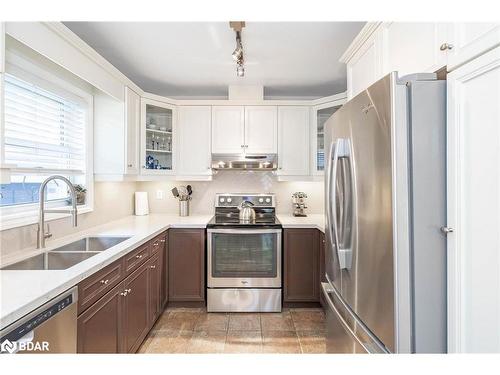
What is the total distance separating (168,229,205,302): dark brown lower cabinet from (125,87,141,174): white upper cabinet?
77 centimetres

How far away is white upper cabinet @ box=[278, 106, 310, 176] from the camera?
120 inches

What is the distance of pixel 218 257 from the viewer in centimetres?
266

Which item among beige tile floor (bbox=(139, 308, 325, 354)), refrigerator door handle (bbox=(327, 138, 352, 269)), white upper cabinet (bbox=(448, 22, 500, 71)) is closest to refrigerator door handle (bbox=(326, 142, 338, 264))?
refrigerator door handle (bbox=(327, 138, 352, 269))

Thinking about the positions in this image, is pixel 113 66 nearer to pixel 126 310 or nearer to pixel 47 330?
pixel 126 310

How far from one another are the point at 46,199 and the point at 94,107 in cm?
96

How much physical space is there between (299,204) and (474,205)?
7.73 ft

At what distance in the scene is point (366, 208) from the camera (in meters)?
1.18

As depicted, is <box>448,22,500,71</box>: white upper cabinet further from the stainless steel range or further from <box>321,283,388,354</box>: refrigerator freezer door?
the stainless steel range

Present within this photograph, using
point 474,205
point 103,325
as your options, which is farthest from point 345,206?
point 103,325

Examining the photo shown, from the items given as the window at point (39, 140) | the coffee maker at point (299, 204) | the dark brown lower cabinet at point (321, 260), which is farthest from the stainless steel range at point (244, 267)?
the window at point (39, 140)

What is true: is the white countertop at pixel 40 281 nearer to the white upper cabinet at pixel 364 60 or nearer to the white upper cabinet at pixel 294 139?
the white upper cabinet at pixel 294 139
